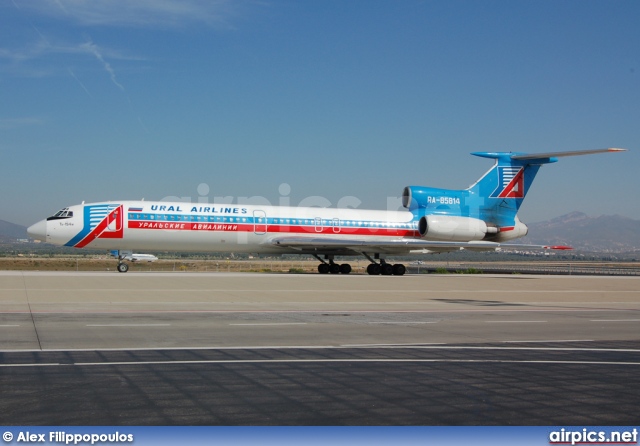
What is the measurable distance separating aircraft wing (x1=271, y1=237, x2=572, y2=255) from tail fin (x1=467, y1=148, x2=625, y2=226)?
8.32 feet

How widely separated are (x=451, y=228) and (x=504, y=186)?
190 inches

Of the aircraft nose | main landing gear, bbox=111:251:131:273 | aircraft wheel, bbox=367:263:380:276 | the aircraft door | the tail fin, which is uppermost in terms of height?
the tail fin

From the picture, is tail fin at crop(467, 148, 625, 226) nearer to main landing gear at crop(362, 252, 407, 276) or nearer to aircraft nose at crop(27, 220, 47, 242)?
→ main landing gear at crop(362, 252, 407, 276)

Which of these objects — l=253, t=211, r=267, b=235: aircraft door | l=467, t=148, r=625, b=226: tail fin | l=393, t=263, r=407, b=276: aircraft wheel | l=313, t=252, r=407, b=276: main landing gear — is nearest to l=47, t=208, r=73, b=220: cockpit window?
l=253, t=211, r=267, b=235: aircraft door

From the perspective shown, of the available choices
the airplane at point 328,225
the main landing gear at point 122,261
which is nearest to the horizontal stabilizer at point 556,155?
the airplane at point 328,225

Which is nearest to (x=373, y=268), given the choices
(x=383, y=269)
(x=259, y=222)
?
(x=383, y=269)

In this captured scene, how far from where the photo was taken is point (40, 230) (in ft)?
116

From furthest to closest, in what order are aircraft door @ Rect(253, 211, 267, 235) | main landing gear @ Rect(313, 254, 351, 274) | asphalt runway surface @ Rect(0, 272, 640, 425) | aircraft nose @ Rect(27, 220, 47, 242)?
main landing gear @ Rect(313, 254, 351, 274) < aircraft door @ Rect(253, 211, 267, 235) < aircraft nose @ Rect(27, 220, 47, 242) < asphalt runway surface @ Rect(0, 272, 640, 425)

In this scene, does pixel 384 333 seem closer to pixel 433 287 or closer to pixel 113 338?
pixel 113 338

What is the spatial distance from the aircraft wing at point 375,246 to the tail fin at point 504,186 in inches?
99.8

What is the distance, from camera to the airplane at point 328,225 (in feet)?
118

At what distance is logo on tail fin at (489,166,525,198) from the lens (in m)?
43.1

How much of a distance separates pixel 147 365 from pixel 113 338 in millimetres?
3129

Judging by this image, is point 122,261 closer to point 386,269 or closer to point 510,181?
point 386,269
